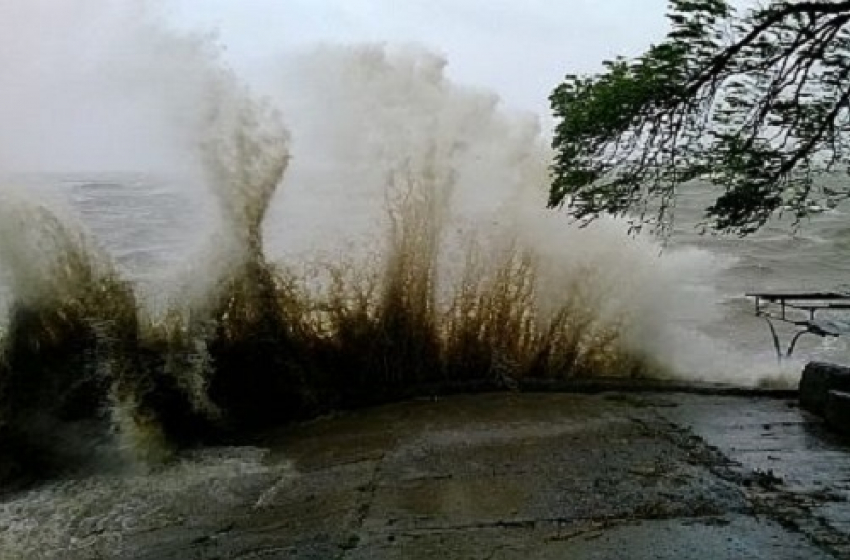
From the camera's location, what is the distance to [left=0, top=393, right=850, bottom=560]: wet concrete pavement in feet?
19.0

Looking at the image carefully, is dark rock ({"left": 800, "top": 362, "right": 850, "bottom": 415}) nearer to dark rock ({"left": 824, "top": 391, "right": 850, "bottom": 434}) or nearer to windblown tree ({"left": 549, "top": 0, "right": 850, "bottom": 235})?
dark rock ({"left": 824, "top": 391, "right": 850, "bottom": 434})

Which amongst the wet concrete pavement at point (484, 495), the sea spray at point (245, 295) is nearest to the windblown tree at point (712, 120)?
Answer: the wet concrete pavement at point (484, 495)

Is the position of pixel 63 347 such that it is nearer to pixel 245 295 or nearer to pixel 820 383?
pixel 245 295

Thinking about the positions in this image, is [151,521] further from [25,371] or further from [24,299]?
[24,299]

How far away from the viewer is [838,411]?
8336 millimetres

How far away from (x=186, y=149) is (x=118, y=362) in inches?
140

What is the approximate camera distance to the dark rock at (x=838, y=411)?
26.9ft

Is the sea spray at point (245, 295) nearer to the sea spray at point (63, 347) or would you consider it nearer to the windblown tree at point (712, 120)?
A: the sea spray at point (63, 347)

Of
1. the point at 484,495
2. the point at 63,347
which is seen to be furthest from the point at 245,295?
the point at 484,495

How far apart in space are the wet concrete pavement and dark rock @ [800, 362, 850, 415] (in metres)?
0.17

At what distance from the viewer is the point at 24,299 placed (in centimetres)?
1038

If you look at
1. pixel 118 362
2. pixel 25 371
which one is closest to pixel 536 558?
pixel 118 362

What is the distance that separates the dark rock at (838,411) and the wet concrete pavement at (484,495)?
0.20 metres

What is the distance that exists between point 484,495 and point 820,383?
3.84m
